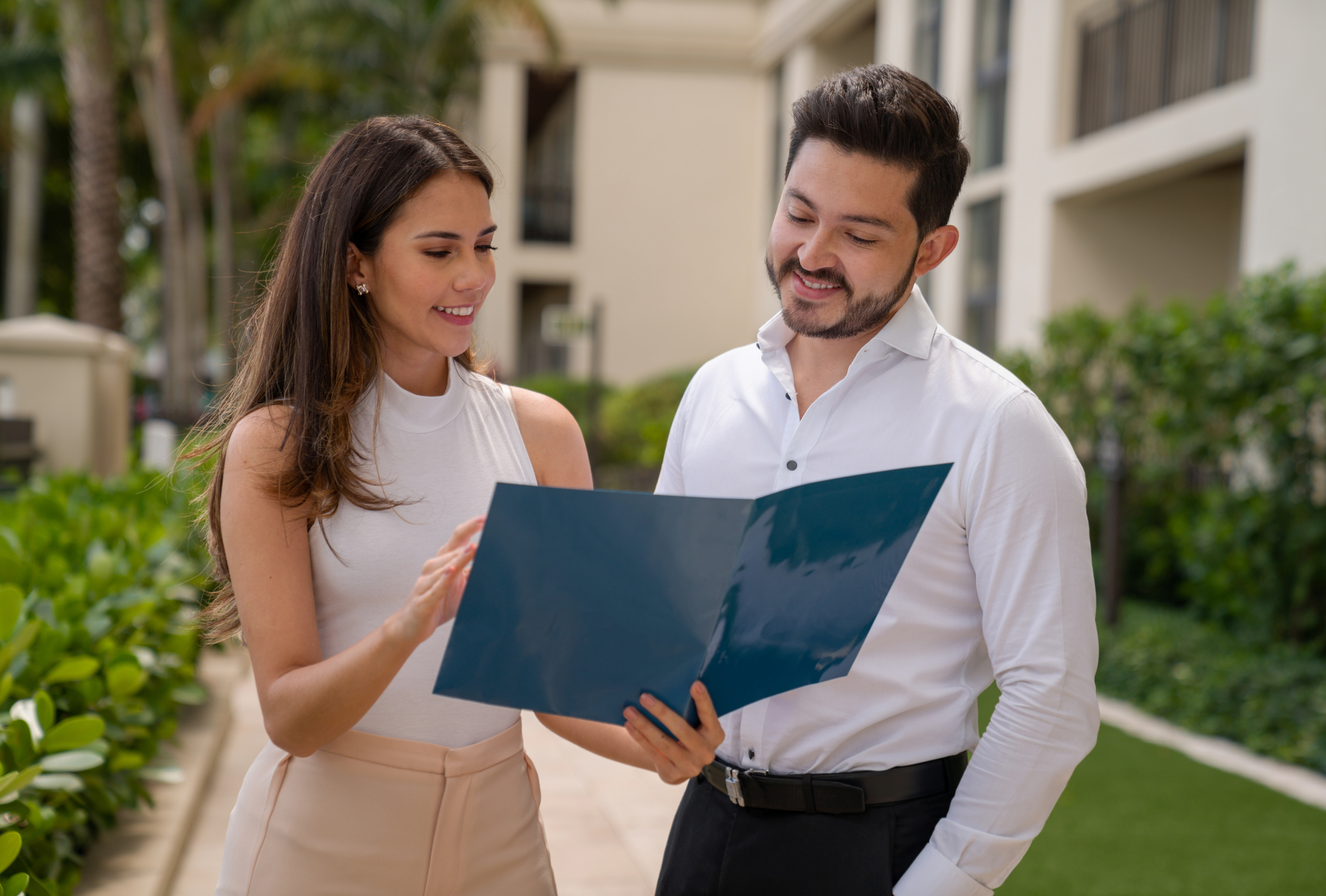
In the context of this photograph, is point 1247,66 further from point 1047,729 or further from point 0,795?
point 0,795

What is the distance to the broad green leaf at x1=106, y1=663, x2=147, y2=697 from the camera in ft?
11.2

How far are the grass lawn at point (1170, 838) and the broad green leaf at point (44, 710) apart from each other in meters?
2.98

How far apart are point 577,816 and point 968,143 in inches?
415

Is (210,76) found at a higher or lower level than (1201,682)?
higher

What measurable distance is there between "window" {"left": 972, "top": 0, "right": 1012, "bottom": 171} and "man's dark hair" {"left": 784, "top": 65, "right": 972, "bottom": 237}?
11137 millimetres

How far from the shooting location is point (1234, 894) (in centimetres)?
393

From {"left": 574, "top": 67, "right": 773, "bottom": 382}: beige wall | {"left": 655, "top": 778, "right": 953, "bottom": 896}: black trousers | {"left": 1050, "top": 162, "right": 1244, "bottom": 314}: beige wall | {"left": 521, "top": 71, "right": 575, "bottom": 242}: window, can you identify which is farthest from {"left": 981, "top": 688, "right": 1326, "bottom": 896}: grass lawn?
{"left": 521, "top": 71, "right": 575, "bottom": 242}: window

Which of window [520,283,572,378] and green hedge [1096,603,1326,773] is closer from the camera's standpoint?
green hedge [1096,603,1326,773]

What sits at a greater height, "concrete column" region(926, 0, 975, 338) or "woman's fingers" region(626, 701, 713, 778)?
"concrete column" region(926, 0, 975, 338)

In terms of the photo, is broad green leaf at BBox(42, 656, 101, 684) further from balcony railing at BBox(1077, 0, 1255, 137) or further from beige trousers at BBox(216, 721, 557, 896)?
balcony railing at BBox(1077, 0, 1255, 137)

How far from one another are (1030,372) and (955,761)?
25.9ft

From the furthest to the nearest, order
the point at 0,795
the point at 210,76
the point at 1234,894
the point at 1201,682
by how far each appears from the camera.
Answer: the point at 210,76, the point at 1201,682, the point at 1234,894, the point at 0,795

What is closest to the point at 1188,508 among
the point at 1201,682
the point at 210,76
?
the point at 1201,682

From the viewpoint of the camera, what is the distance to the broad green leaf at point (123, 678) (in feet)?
11.2
